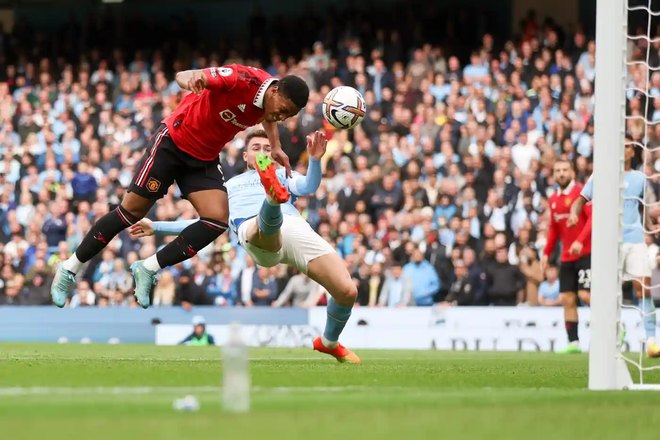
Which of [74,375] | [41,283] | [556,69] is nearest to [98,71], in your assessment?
[41,283]

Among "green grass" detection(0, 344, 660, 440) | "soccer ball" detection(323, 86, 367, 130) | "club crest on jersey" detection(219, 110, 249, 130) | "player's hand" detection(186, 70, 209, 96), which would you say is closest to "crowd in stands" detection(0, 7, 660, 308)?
"soccer ball" detection(323, 86, 367, 130)

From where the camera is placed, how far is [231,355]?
4680 mm

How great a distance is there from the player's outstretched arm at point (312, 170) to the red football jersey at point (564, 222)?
488 centimetres

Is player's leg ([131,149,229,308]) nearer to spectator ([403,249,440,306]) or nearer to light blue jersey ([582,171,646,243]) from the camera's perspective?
light blue jersey ([582,171,646,243])

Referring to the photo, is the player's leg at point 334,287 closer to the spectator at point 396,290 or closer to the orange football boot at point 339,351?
the orange football boot at point 339,351

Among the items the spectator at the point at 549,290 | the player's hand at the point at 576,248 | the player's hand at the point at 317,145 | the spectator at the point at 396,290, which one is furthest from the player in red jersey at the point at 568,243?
the player's hand at the point at 317,145

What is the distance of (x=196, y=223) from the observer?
33.5 ft

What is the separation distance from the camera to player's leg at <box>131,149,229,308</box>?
10.1 m

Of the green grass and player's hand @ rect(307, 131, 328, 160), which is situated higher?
player's hand @ rect(307, 131, 328, 160)

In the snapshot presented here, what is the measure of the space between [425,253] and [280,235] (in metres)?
8.71

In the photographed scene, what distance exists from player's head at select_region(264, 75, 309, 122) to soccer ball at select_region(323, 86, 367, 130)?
0.94 m

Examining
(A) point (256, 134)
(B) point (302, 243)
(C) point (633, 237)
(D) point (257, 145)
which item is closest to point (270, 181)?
(B) point (302, 243)

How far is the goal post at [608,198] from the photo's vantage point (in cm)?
738

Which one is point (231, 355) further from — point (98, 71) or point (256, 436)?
point (98, 71)
